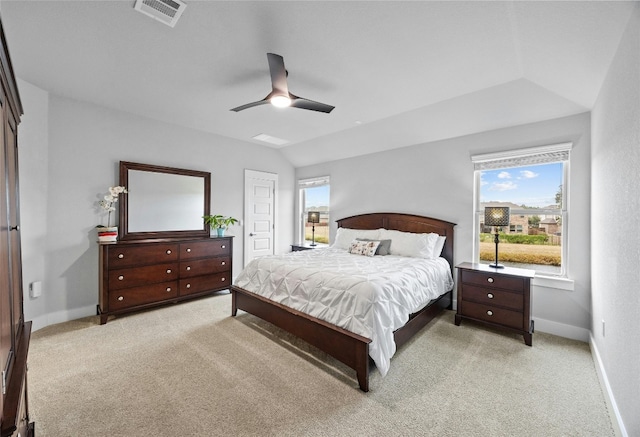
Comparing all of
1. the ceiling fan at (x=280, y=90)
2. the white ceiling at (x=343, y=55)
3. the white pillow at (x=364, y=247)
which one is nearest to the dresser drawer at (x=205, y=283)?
the white pillow at (x=364, y=247)

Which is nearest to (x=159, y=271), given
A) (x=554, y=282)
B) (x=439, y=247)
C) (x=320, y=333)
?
(x=320, y=333)

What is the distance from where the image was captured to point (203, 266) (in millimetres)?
4160

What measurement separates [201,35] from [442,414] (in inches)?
131

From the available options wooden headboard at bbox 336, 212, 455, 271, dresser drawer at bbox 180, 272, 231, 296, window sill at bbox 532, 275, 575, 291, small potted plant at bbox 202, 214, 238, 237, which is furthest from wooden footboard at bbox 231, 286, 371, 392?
window sill at bbox 532, 275, 575, 291

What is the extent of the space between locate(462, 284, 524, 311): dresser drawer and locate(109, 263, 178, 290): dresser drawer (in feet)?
12.6

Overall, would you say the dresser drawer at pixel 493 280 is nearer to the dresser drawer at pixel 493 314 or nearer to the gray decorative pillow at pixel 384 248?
the dresser drawer at pixel 493 314

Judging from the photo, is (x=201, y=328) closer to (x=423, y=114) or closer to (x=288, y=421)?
(x=288, y=421)

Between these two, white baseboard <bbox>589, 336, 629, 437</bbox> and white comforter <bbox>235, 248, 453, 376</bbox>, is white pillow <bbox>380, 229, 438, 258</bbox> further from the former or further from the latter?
white baseboard <bbox>589, 336, 629, 437</bbox>

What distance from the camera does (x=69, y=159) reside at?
11.0 ft

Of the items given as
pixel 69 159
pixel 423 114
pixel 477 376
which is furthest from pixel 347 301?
pixel 69 159

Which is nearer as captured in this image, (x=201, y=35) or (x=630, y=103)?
(x=630, y=103)

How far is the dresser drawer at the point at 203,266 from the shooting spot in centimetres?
394

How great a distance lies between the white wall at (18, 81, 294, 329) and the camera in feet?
9.97

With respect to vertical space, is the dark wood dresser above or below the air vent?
below
